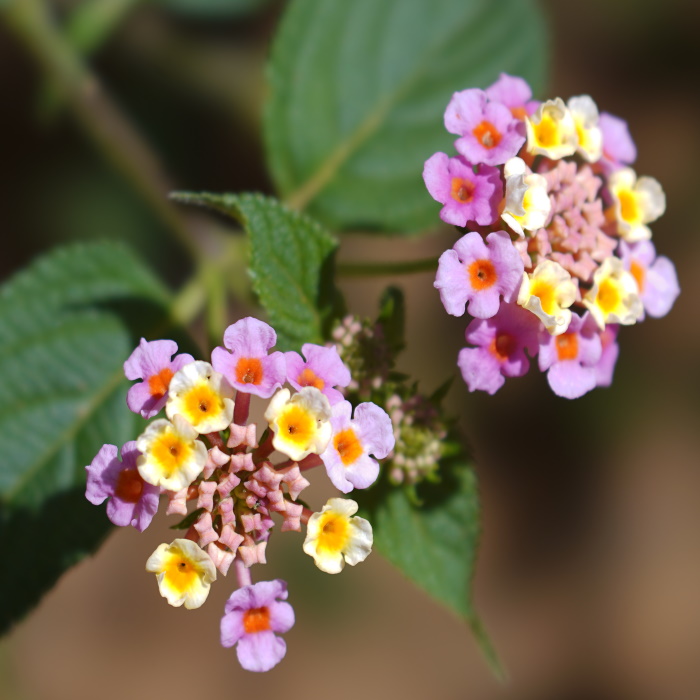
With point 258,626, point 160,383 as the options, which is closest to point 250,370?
point 160,383

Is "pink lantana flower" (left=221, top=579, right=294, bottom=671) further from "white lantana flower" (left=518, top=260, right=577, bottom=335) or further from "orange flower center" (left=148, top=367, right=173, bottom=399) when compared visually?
"white lantana flower" (left=518, top=260, right=577, bottom=335)

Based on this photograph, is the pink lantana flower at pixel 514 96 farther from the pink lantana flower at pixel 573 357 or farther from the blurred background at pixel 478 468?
the blurred background at pixel 478 468

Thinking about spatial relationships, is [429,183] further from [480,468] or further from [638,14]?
[638,14]

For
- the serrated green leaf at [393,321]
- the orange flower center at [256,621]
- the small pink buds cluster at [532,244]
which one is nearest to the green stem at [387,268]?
the serrated green leaf at [393,321]

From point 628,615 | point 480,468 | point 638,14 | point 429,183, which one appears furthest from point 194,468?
point 638,14

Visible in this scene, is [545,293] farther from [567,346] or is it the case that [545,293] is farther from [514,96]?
[514,96]

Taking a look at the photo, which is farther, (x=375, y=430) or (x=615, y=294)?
(x=615, y=294)

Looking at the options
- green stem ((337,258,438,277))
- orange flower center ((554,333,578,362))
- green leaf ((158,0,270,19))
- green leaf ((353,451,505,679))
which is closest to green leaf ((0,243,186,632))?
green stem ((337,258,438,277))
